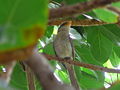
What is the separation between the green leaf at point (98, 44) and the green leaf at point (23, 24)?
104 centimetres

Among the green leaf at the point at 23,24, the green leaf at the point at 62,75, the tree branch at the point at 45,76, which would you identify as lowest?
the green leaf at the point at 62,75

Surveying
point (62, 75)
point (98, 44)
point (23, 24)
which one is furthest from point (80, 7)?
point (62, 75)

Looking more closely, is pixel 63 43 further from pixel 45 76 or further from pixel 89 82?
pixel 45 76

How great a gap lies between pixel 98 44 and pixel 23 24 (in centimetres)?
113

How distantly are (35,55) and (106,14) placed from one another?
5.6 inches

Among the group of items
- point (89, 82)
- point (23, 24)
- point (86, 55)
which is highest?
point (23, 24)

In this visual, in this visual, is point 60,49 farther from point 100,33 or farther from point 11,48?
point 11,48

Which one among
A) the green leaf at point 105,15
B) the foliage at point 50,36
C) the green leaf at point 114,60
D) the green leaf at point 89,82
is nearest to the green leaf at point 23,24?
the foliage at point 50,36

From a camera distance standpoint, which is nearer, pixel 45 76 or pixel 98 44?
pixel 45 76

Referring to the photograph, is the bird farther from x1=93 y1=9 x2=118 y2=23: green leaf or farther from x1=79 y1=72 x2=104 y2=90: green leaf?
x1=93 y1=9 x2=118 y2=23: green leaf

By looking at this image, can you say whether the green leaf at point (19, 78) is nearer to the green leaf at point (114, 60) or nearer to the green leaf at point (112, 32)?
the green leaf at point (112, 32)

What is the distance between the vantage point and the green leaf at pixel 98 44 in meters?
1.30

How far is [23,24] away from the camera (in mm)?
246

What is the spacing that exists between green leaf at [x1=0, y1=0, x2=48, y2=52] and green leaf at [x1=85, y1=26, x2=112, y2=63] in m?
1.04
